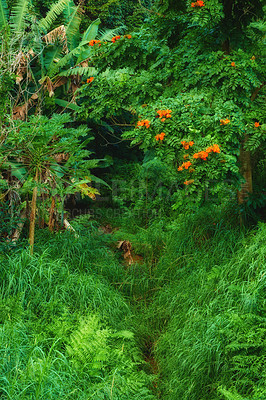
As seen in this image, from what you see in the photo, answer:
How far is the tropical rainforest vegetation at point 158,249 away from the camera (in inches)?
133

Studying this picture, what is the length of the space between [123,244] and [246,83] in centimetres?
314

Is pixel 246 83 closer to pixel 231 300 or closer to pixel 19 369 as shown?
pixel 231 300

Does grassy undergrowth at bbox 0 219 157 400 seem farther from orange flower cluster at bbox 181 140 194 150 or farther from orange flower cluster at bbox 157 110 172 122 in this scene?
orange flower cluster at bbox 157 110 172 122

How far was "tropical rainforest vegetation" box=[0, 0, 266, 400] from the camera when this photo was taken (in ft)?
11.1

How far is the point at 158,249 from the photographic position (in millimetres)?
6426

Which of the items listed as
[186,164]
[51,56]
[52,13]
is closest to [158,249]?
[186,164]

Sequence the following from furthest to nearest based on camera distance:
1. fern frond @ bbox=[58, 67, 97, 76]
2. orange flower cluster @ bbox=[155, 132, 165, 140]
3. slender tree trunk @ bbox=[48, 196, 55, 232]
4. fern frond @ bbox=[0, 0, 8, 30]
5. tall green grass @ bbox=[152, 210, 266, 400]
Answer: fern frond @ bbox=[0, 0, 8, 30], fern frond @ bbox=[58, 67, 97, 76], slender tree trunk @ bbox=[48, 196, 55, 232], orange flower cluster @ bbox=[155, 132, 165, 140], tall green grass @ bbox=[152, 210, 266, 400]

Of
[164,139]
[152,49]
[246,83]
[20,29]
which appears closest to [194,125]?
[164,139]

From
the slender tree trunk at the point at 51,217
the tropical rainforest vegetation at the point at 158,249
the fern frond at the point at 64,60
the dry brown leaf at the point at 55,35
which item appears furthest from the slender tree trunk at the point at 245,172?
the dry brown leaf at the point at 55,35

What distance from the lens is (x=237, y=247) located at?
5.12 meters

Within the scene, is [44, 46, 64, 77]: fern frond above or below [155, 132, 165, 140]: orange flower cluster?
above

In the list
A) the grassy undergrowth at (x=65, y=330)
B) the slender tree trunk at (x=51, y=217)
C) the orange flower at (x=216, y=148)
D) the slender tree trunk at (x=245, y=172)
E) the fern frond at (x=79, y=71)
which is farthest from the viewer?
the fern frond at (x=79, y=71)

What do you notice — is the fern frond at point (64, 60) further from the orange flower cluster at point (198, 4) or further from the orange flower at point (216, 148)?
the orange flower at point (216, 148)

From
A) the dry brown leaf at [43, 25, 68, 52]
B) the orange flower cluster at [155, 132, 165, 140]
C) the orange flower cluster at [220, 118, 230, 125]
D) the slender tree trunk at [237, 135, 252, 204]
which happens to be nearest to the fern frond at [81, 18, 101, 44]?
the dry brown leaf at [43, 25, 68, 52]
